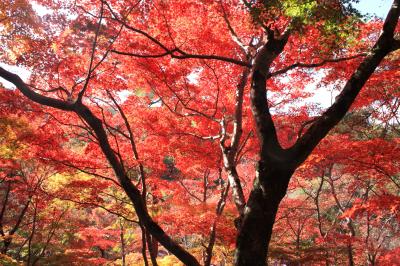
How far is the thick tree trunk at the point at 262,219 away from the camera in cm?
423

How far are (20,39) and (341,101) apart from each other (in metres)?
8.21

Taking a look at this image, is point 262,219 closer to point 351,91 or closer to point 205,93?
point 351,91

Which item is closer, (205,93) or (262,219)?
(262,219)

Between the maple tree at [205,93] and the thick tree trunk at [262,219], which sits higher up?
the maple tree at [205,93]

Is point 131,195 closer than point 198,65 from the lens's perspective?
Yes

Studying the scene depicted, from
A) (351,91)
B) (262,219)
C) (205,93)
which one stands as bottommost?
(262,219)

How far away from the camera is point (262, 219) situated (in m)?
4.26

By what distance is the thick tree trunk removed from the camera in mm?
4234

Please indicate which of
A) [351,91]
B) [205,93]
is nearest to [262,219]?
[351,91]

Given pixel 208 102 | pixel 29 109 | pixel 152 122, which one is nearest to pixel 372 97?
pixel 208 102

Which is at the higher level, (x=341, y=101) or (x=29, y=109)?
(x=29, y=109)

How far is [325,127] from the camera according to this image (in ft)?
14.3

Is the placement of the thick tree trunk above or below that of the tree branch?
below

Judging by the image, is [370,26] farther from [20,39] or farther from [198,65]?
[20,39]
